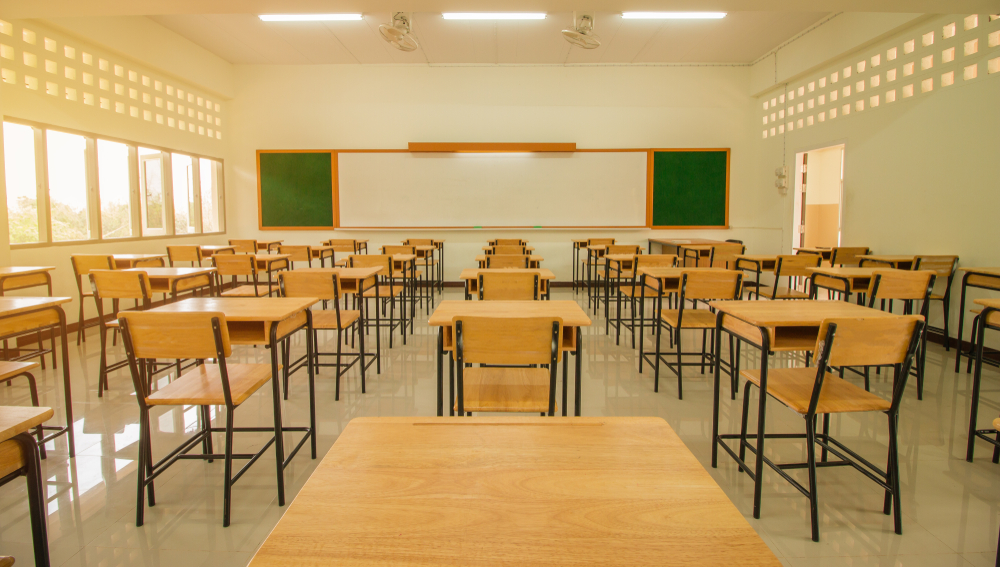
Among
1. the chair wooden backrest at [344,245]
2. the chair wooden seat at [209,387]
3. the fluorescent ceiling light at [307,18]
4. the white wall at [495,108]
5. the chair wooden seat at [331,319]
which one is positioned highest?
the fluorescent ceiling light at [307,18]

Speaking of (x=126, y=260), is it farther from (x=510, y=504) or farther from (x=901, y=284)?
(x=901, y=284)

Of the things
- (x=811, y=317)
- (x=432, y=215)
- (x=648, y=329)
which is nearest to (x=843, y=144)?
(x=648, y=329)

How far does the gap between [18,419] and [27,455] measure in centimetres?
9

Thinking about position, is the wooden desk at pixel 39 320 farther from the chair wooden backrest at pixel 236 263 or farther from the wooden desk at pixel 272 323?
the chair wooden backrest at pixel 236 263

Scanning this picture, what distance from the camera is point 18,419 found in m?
1.09

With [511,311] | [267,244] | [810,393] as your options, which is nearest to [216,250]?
[267,244]

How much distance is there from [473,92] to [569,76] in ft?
5.14

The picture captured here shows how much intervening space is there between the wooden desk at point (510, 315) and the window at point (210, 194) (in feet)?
22.2

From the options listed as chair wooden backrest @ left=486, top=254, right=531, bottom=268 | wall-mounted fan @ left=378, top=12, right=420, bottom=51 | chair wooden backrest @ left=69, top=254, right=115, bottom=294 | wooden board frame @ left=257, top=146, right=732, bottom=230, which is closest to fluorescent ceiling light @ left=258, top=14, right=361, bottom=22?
wall-mounted fan @ left=378, top=12, right=420, bottom=51

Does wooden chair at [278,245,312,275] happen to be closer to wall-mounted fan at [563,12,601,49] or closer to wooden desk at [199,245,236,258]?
wooden desk at [199,245,236,258]

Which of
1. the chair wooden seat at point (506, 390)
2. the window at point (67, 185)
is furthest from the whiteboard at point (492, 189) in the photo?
the chair wooden seat at point (506, 390)

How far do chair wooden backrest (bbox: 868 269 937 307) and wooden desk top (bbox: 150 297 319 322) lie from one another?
3.50 m

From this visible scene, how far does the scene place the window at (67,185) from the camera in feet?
16.4

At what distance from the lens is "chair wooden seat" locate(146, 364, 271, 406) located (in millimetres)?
1909
